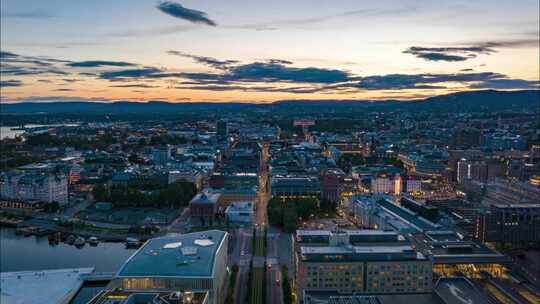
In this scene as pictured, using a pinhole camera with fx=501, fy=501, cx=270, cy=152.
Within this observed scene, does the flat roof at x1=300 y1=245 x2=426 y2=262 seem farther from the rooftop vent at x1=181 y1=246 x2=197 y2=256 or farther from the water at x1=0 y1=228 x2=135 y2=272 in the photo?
the water at x1=0 y1=228 x2=135 y2=272

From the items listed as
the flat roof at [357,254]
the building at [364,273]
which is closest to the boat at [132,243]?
the flat roof at [357,254]

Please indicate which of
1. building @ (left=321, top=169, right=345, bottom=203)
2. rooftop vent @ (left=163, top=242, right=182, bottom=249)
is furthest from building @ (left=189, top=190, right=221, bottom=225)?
rooftop vent @ (left=163, top=242, right=182, bottom=249)

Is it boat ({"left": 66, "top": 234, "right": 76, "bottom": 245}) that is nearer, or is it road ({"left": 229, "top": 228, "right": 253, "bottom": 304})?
road ({"left": 229, "top": 228, "right": 253, "bottom": 304})

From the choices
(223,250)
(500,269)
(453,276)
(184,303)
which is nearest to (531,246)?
(500,269)

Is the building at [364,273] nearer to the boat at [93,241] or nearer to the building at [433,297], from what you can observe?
the building at [433,297]

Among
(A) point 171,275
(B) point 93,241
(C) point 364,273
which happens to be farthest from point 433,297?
(B) point 93,241

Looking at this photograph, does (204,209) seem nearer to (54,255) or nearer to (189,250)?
(54,255)
